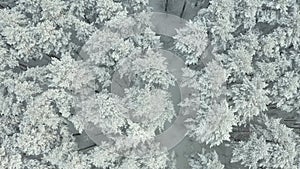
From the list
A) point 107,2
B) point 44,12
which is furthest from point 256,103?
point 44,12

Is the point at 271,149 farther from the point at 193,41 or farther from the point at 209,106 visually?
the point at 193,41

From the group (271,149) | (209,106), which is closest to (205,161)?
(209,106)

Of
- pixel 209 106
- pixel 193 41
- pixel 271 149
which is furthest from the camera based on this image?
pixel 193 41

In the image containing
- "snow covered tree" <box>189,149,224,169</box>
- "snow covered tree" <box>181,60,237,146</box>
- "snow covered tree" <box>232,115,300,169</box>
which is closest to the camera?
"snow covered tree" <box>181,60,237,146</box>

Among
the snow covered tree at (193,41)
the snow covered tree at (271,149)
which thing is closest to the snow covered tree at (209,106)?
the snow covered tree at (193,41)

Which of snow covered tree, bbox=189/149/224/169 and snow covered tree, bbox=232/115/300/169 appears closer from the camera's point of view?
snow covered tree, bbox=232/115/300/169

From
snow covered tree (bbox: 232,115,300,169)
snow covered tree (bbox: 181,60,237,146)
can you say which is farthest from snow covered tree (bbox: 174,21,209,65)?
snow covered tree (bbox: 232,115,300,169)

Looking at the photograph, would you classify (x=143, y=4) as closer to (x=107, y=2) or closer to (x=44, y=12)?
(x=107, y=2)

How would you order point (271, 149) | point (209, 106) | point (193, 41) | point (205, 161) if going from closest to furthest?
point (271, 149)
point (209, 106)
point (193, 41)
point (205, 161)

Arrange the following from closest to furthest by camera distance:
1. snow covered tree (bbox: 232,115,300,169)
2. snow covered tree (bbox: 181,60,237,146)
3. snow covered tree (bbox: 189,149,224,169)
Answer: snow covered tree (bbox: 181,60,237,146)
snow covered tree (bbox: 232,115,300,169)
snow covered tree (bbox: 189,149,224,169)

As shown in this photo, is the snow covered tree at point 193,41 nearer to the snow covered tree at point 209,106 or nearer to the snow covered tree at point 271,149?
the snow covered tree at point 209,106

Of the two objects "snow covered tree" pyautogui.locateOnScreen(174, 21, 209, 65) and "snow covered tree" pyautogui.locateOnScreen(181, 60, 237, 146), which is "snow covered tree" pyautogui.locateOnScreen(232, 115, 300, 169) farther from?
"snow covered tree" pyautogui.locateOnScreen(174, 21, 209, 65)

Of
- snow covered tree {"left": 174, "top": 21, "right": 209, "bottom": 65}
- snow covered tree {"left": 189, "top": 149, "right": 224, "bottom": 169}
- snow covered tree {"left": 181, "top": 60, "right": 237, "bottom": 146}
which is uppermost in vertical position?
snow covered tree {"left": 174, "top": 21, "right": 209, "bottom": 65}
